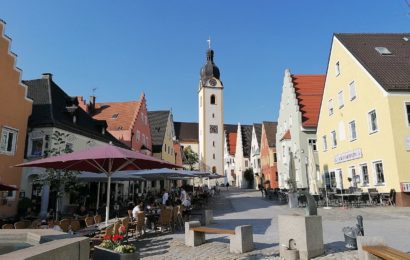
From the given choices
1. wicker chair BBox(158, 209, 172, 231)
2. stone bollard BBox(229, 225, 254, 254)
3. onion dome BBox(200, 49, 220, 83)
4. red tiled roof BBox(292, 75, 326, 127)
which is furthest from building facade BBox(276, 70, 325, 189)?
onion dome BBox(200, 49, 220, 83)

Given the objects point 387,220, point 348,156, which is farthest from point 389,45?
point 387,220

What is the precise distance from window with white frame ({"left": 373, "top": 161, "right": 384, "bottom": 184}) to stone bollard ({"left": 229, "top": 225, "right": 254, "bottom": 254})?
15656 millimetres

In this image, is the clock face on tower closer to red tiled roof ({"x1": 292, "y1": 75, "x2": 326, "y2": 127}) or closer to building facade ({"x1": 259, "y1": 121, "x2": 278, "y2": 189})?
building facade ({"x1": 259, "y1": 121, "x2": 278, "y2": 189})

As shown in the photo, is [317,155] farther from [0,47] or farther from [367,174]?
[0,47]

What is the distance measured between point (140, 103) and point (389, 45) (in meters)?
25.8

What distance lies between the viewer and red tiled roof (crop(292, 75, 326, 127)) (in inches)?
1394

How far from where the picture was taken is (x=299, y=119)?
116 ft

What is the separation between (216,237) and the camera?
456 inches

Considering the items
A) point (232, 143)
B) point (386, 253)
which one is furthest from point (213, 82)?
point (386, 253)

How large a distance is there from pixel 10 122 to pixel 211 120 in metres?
61.3

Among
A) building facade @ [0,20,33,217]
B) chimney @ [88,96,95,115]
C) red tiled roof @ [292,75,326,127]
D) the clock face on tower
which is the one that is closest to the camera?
building facade @ [0,20,33,217]

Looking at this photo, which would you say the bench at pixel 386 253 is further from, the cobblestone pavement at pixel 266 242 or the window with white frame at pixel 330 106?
the window with white frame at pixel 330 106

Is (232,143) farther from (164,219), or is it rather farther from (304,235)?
(304,235)

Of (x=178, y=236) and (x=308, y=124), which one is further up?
(x=308, y=124)
